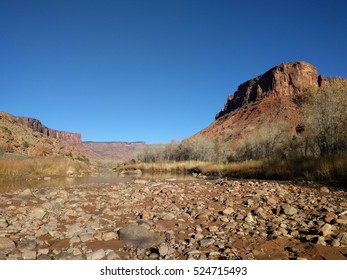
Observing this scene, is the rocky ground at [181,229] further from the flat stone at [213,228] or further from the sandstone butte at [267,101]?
the sandstone butte at [267,101]

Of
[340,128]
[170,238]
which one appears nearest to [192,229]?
[170,238]

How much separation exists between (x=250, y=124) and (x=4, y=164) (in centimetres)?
7967

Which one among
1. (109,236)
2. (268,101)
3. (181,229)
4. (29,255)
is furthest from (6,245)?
(268,101)

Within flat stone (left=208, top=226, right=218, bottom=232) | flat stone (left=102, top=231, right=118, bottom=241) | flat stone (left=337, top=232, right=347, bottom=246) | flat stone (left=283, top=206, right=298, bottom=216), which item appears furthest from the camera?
flat stone (left=283, top=206, right=298, bottom=216)

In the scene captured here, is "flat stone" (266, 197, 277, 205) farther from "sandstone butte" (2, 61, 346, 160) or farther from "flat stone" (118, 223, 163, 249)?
"sandstone butte" (2, 61, 346, 160)

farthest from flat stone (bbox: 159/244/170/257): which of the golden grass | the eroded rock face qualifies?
the eroded rock face

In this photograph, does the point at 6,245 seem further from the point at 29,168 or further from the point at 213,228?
the point at 29,168

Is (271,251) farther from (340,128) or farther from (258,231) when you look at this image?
(340,128)

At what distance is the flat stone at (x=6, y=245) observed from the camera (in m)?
4.06

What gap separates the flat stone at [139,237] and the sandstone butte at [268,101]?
73.3m

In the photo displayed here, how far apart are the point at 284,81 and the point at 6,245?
121m

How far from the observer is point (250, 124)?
8925cm

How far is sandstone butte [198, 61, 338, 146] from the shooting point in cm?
8512

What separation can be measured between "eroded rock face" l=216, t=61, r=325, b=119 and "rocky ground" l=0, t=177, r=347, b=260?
109 m
